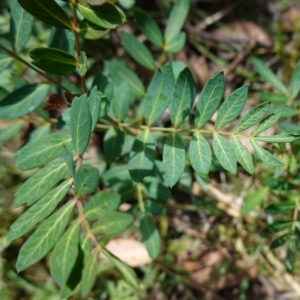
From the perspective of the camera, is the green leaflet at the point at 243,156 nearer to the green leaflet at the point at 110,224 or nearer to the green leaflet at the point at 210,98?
the green leaflet at the point at 210,98

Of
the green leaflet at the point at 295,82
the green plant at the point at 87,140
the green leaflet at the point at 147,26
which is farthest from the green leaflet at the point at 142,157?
the green leaflet at the point at 295,82

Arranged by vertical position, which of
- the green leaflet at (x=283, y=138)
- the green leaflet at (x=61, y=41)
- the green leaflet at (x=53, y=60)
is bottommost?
the green leaflet at (x=283, y=138)

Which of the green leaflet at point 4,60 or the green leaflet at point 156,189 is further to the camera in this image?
the green leaflet at point 156,189

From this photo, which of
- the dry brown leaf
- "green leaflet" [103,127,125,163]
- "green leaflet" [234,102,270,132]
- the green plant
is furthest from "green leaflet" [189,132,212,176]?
the dry brown leaf

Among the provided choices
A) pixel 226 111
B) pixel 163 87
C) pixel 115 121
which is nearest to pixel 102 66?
pixel 115 121

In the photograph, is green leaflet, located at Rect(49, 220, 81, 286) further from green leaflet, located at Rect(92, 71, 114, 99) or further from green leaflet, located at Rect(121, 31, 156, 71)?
green leaflet, located at Rect(121, 31, 156, 71)

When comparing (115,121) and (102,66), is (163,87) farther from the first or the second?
(102,66)

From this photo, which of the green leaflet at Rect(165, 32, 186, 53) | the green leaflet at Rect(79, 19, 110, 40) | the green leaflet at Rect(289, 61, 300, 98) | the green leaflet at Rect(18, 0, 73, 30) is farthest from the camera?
the green leaflet at Rect(165, 32, 186, 53)

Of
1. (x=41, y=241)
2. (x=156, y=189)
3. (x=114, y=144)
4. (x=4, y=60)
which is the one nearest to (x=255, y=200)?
(x=156, y=189)
